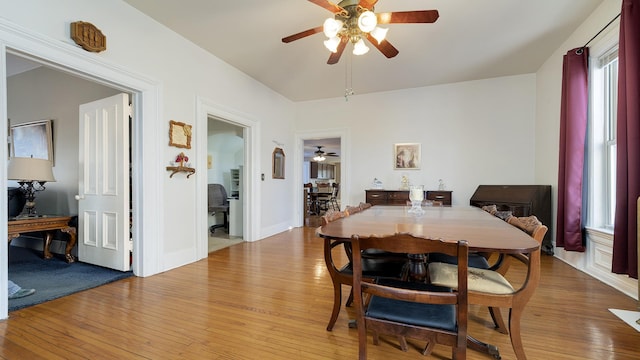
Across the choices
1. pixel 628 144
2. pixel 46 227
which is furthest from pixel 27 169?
pixel 628 144

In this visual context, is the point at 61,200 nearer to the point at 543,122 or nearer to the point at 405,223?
the point at 405,223

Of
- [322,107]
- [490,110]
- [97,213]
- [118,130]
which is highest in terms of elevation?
[322,107]

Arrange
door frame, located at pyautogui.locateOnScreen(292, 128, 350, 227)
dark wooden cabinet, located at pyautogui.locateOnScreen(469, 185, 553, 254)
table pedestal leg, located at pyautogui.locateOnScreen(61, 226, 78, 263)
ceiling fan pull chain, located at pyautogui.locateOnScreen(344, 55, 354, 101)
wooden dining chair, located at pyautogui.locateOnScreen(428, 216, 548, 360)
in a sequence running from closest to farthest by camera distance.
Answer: wooden dining chair, located at pyautogui.locateOnScreen(428, 216, 548, 360) → table pedestal leg, located at pyautogui.locateOnScreen(61, 226, 78, 263) → dark wooden cabinet, located at pyautogui.locateOnScreen(469, 185, 553, 254) → ceiling fan pull chain, located at pyautogui.locateOnScreen(344, 55, 354, 101) → door frame, located at pyautogui.locateOnScreen(292, 128, 350, 227)

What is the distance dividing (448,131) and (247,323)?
462 centimetres

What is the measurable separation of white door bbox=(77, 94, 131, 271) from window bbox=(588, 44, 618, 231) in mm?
5129

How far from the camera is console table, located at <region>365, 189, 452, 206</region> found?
15.4 ft

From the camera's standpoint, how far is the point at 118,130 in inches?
115

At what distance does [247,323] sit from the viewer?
1901 mm

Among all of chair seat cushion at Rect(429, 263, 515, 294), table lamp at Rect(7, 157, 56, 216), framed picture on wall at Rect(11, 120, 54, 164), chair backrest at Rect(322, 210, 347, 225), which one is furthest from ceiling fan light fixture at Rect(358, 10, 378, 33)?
framed picture on wall at Rect(11, 120, 54, 164)

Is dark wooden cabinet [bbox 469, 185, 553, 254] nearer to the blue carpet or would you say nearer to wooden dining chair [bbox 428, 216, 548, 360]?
wooden dining chair [bbox 428, 216, 548, 360]

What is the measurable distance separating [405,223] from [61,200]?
188 inches

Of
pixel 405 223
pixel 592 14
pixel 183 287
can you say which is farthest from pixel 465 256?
pixel 592 14

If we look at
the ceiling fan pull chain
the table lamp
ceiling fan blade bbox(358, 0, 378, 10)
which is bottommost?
the table lamp

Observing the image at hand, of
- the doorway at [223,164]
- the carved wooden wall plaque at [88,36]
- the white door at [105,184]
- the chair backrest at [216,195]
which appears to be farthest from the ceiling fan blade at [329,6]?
the chair backrest at [216,195]
